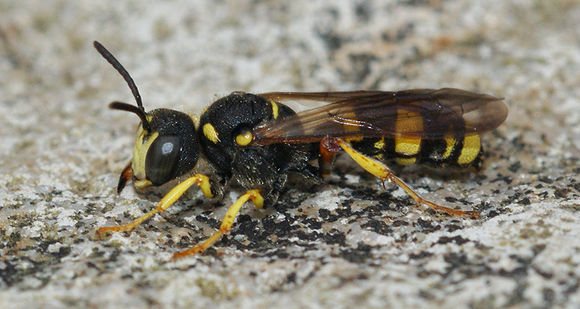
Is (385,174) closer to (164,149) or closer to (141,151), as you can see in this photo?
(164,149)

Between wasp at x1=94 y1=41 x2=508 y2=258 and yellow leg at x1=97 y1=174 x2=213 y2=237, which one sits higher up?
wasp at x1=94 y1=41 x2=508 y2=258

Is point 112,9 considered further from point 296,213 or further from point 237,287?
point 237,287

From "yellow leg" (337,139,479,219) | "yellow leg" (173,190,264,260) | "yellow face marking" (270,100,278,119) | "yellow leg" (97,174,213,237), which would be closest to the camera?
"yellow leg" (173,190,264,260)

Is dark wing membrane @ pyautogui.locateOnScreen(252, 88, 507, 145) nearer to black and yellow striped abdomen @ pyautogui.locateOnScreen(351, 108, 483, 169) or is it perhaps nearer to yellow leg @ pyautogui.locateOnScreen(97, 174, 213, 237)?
black and yellow striped abdomen @ pyautogui.locateOnScreen(351, 108, 483, 169)

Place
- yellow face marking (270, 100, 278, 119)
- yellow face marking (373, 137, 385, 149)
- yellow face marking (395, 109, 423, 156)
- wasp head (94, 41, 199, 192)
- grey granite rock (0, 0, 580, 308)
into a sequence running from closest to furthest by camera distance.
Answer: grey granite rock (0, 0, 580, 308) < wasp head (94, 41, 199, 192) < yellow face marking (395, 109, 423, 156) < yellow face marking (270, 100, 278, 119) < yellow face marking (373, 137, 385, 149)

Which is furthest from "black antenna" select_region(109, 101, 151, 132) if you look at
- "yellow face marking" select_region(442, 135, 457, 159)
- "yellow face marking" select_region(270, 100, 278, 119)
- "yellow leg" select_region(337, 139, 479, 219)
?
"yellow face marking" select_region(442, 135, 457, 159)

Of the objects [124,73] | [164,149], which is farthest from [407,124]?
[124,73]

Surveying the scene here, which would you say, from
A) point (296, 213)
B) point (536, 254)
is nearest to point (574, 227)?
point (536, 254)

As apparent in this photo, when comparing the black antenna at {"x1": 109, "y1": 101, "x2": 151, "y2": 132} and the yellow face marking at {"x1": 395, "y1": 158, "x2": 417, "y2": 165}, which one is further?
the yellow face marking at {"x1": 395, "y1": 158, "x2": 417, "y2": 165}
